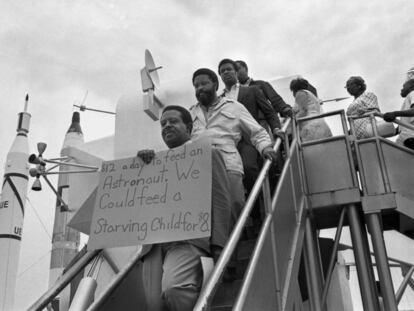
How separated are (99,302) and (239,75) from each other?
3.36m

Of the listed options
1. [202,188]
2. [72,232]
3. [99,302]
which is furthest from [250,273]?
[72,232]

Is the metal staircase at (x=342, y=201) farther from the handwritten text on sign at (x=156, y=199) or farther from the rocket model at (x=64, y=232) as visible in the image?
the rocket model at (x=64, y=232)

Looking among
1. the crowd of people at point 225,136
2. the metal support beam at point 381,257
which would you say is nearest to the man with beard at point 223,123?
the crowd of people at point 225,136

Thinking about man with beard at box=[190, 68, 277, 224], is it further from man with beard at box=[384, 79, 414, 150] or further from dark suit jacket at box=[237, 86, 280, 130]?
man with beard at box=[384, 79, 414, 150]

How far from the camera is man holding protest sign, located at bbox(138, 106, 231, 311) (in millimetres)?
2303

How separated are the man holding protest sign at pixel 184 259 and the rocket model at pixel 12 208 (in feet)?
43.9

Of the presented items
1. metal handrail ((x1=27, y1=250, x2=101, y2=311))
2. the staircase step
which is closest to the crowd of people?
the staircase step

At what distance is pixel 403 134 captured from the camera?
543cm

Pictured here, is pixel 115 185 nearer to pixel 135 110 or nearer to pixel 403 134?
pixel 403 134

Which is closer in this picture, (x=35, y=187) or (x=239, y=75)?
(x=239, y=75)

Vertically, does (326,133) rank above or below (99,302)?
above

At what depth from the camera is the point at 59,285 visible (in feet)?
9.88

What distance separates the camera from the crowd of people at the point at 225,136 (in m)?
2.44

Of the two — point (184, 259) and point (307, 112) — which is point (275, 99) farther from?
point (184, 259)
